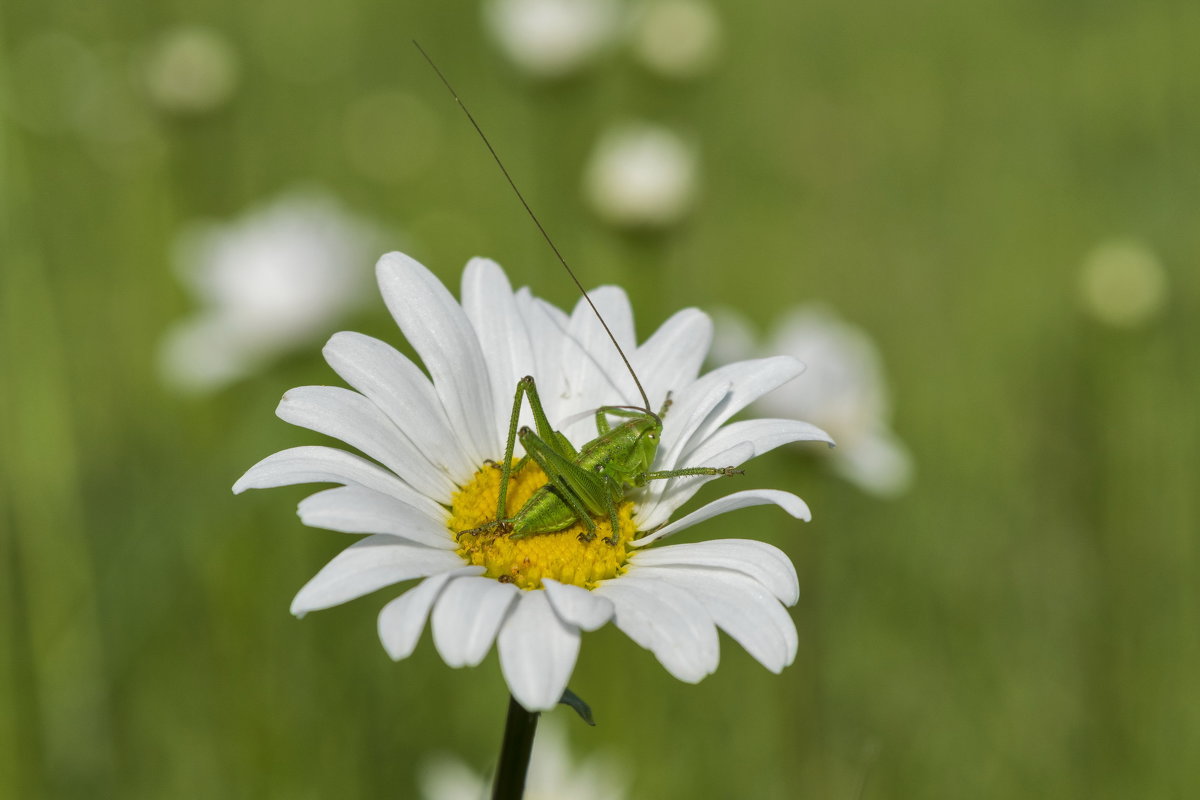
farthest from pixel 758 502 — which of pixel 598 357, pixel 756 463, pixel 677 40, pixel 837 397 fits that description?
pixel 677 40

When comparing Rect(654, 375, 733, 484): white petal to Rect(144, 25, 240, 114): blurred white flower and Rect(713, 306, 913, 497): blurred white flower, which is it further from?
Rect(144, 25, 240, 114): blurred white flower

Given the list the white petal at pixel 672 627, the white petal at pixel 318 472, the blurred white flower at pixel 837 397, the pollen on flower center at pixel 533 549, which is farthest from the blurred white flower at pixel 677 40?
the white petal at pixel 672 627

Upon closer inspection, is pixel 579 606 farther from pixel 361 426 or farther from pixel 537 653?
pixel 361 426

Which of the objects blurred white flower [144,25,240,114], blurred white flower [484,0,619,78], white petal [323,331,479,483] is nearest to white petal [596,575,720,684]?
white petal [323,331,479,483]

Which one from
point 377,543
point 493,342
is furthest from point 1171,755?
point 377,543

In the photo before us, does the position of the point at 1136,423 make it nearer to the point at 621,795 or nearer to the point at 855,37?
the point at 621,795

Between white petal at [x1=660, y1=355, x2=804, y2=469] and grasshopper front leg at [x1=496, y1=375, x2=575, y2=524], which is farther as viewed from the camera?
white petal at [x1=660, y1=355, x2=804, y2=469]
